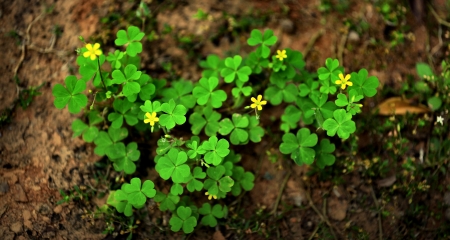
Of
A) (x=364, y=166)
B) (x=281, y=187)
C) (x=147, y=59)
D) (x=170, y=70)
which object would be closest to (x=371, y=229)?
(x=364, y=166)

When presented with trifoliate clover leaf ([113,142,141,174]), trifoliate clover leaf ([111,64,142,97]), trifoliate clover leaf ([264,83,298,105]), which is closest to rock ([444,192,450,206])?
trifoliate clover leaf ([264,83,298,105])

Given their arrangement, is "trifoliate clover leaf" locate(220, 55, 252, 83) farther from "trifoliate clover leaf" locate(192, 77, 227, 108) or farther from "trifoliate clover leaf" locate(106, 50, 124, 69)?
"trifoliate clover leaf" locate(106, 50, 124, 69)

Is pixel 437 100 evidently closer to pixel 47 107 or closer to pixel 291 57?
pixel 291 57

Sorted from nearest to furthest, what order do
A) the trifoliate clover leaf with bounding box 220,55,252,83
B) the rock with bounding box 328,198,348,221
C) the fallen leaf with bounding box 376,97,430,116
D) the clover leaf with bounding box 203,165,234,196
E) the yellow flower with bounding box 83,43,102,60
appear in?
the yellow flower with bounding box 83,43,102,60, the clover leaf with bounding box 203,165,234,196, the trifoliate clover leaf with bounding box 220,55,252,83, the rock with bounding box 328,198,348,221, the fallen leaf with bounding box 376,97,430,116

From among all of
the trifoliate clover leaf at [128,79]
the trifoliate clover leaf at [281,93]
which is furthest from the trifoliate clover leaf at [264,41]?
the trifoliate clover leaf at [128,79]

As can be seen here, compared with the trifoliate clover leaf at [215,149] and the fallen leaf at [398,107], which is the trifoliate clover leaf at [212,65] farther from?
the fallen leaf at [398,107]
